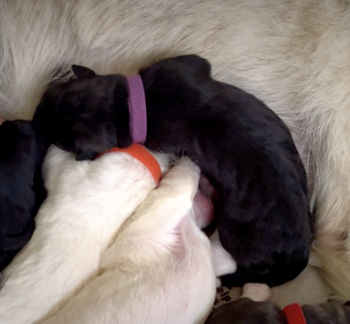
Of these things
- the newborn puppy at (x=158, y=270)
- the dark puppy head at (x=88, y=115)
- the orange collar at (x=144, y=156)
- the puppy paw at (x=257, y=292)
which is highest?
the dark puppy head at (x=88, y=115)

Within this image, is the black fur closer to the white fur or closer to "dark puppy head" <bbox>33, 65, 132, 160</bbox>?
the white fur

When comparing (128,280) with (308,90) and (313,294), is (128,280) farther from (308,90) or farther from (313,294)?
(308,90)

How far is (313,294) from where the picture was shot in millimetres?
1436

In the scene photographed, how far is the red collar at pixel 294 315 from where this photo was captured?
47.8 inches

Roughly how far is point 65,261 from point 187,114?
1.63 feet

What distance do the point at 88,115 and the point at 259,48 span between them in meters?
0.52

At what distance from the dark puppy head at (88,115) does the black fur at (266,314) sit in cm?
51

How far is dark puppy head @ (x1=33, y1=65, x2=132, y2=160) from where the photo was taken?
51.9 inches

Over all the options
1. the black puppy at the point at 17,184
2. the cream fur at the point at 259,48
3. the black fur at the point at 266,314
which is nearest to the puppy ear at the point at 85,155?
the black puppy at the point at 17,184

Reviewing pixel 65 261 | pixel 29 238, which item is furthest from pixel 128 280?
pixel 29 238

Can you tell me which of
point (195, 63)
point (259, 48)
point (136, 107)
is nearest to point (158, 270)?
point (136, 107)

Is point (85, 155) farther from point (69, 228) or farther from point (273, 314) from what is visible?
point (273, 314)

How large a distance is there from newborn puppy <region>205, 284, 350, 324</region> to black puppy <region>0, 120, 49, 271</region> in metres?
0.55

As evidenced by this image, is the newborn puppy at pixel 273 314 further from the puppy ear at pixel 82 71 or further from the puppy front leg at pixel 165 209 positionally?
the puppy ear at pixel 82 71
